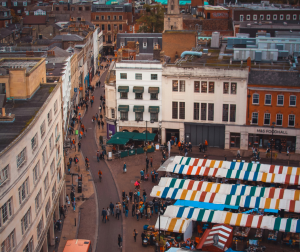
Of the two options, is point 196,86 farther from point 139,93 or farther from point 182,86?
point 139,93

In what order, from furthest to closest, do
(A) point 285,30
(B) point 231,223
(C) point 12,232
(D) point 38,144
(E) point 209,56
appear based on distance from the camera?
(A) point 285,30
(E) point 209,56
(B) point 231,223
(D) point 38,144
(C) point 12,232

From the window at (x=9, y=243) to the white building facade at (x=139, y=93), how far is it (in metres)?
35.8

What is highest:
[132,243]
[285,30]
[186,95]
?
[285,30]

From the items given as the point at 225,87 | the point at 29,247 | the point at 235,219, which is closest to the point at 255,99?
the point at 225,87

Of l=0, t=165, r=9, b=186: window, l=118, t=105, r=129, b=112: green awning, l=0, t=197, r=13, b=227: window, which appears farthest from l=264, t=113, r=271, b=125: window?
l=0, t=165, r=9, b=186: window

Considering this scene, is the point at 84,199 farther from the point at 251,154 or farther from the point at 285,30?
the point at 285,30

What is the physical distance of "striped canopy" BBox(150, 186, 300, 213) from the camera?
142ft

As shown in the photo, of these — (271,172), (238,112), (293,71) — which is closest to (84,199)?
(271,172)

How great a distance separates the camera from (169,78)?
63.5 metres

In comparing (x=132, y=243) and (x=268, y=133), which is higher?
(x=268, y=133)

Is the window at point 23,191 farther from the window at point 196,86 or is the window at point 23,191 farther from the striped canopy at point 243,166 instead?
the window at point 196,86

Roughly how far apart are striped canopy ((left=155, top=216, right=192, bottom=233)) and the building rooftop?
13.8 metres

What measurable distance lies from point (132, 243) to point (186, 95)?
26.5m

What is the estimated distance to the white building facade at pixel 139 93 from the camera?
209 ft
